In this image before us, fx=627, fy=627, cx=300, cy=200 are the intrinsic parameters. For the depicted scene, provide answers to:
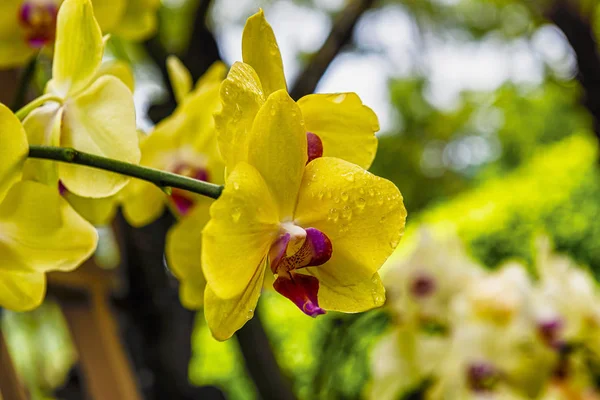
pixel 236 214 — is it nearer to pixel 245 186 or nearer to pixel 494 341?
pixel 245 186

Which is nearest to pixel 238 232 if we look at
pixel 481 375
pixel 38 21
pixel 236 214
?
pixel 236 214

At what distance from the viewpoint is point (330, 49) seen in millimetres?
963

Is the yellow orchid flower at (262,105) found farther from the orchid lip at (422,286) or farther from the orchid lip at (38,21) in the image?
the orchid lip at (422,286)

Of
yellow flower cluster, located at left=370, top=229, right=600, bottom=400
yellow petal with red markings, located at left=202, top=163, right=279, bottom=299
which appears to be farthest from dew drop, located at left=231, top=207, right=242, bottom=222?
yellow flower cluster, located at left=370, top=229, right=600, bottom=400

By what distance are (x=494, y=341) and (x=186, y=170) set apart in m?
0.40

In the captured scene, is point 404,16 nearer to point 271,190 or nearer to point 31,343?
point 31,343

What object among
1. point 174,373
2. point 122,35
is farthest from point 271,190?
point 174,373

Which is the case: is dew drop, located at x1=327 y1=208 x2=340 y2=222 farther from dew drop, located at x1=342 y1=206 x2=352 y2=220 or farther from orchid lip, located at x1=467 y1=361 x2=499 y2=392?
orchid lip, located at x1=467 y1=361 x2=499 y2=392

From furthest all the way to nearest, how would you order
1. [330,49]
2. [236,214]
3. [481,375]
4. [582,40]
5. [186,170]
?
1. [582,40]
2. [330,49]
3. [481,375]
4. [186,170]
5. [236,214]

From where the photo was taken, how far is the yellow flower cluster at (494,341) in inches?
23.7

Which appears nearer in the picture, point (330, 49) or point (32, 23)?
point (32, 23)

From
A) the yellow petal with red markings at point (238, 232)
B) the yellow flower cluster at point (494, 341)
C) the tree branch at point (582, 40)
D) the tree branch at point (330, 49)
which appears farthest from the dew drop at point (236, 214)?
the tree branch at point (582, 40)

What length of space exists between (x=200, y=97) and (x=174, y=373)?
64 centimetres

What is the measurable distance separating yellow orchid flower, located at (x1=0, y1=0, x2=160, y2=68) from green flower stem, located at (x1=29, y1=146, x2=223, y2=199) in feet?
0.55
